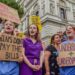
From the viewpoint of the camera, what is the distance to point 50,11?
85.7 feet

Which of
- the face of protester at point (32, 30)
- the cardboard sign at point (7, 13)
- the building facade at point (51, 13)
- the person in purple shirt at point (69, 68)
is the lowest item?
the person in purple shirt at point (69, 68)

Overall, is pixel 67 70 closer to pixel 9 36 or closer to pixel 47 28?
pixel 9 36

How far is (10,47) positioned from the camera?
4.40 m

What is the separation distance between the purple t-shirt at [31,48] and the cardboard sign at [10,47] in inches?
4.8

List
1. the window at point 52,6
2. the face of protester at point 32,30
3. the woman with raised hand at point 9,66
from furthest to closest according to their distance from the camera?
1. the window at point 52,6
2. the face of protester at point 32,30
3. the woman with raised hand at point 9,66

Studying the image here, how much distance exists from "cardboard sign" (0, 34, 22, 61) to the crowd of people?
0.23 ft

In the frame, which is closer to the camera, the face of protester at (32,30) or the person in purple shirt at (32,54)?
the person in purple shirt at (32,54)

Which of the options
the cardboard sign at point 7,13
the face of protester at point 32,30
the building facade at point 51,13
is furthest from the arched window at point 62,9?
the face of protester at point 32,30

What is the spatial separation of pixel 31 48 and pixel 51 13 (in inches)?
857

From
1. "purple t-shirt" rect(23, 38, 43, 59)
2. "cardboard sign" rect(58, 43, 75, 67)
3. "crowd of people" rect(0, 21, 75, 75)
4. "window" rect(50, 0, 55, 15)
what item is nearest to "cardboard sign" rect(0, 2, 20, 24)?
"crowd of people" rect(0, 21, 75, 75)

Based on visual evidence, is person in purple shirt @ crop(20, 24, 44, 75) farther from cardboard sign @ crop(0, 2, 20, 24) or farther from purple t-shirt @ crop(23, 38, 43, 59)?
cardboard sign @ crop(0, 2, 20, 24)

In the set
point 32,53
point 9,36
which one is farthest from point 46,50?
point 9,36

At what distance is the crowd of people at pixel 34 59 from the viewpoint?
167 inches

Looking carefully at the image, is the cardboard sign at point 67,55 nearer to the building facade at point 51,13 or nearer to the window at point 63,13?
A: the building facade at point 51,13
